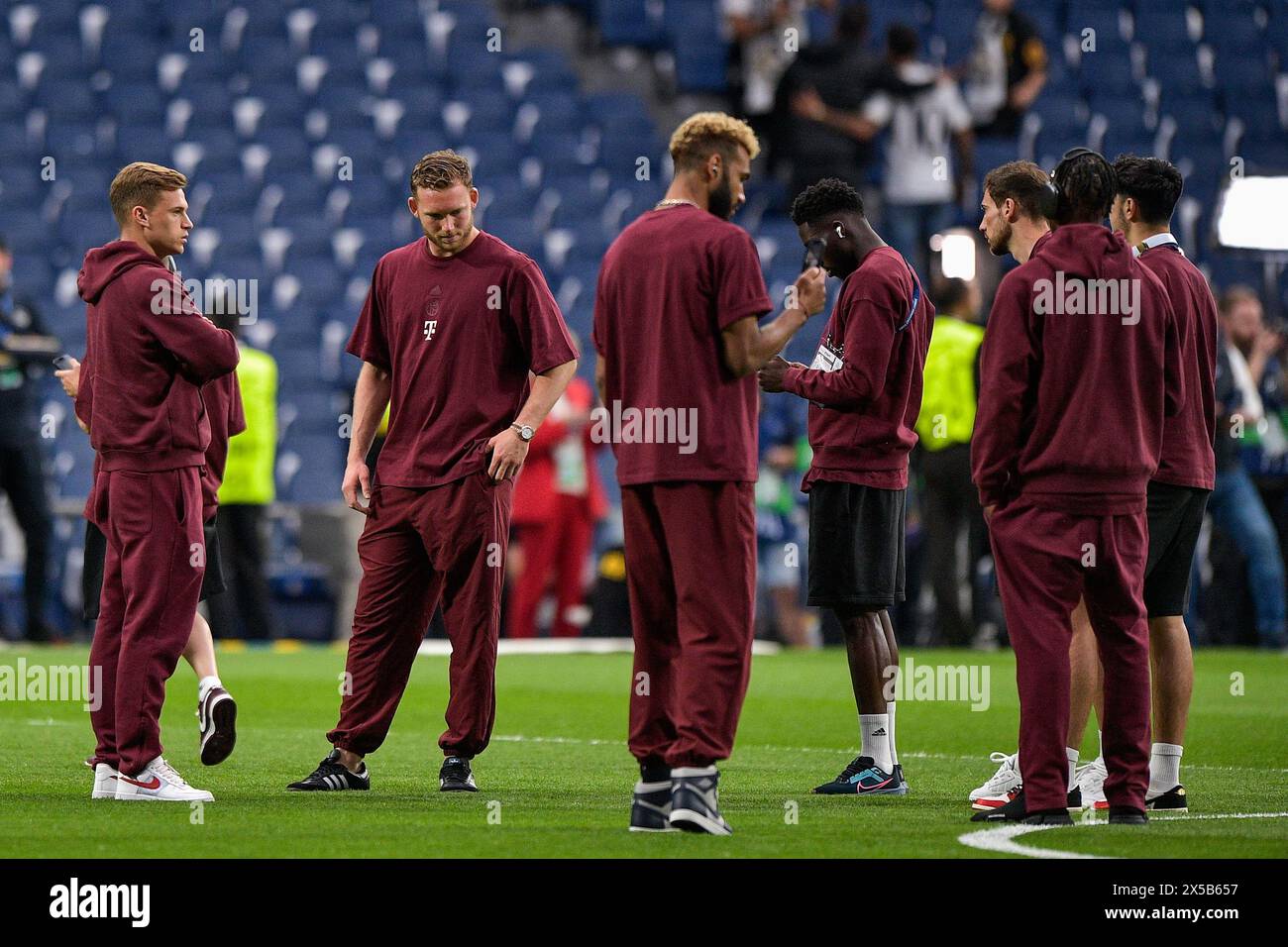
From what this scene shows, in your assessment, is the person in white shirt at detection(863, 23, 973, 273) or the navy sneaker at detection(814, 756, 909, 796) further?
the person in white shirt at detection(863, 23, 973, 273)

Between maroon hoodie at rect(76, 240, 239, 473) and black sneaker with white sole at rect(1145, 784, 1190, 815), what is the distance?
11.1ft

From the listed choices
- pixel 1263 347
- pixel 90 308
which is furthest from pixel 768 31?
pixel 90 308

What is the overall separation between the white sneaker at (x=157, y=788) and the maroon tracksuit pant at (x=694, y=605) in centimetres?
159

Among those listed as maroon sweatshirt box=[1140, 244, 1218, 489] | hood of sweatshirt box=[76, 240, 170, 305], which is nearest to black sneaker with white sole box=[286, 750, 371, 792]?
hood of sweatshirt box=[76, 240, 170, 305]

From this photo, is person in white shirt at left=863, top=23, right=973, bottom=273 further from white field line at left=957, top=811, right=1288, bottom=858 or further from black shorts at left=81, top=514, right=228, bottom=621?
white field line at left=957, top=811, right=1288, bottom=858

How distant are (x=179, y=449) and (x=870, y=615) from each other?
2.51m

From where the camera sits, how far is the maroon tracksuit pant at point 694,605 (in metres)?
5.70

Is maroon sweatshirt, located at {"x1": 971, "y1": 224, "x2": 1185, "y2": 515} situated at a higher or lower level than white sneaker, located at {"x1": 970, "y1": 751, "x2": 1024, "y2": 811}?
higher

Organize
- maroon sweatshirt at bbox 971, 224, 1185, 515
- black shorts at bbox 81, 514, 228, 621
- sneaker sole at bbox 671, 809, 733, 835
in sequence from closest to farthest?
sneaker sole at bbox 671, 809, 733, 835
maroon sweatshirt at bbox 971, 224, 1185, 515
black shorts at bbox 81, 514, 228, 621

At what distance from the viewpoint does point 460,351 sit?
7.03 m

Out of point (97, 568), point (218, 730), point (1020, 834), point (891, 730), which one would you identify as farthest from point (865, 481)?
point (97, 568)

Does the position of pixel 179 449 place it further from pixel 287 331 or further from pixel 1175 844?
pixel 287 331

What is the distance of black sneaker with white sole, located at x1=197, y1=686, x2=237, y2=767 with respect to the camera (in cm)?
680

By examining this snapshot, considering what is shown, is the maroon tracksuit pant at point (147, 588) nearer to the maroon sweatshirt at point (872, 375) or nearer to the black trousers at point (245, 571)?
the maroon sweatshirt at point (872, 375)
